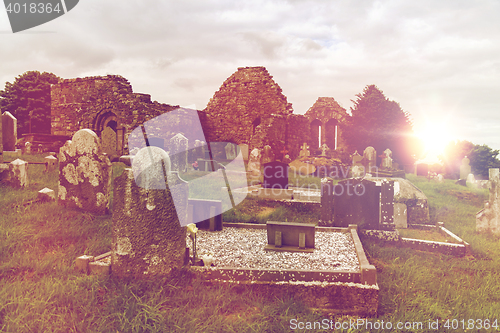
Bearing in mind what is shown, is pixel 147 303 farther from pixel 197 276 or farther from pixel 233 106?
pixel 233 106

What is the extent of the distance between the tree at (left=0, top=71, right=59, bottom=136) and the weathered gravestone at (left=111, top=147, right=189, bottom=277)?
81.1ft

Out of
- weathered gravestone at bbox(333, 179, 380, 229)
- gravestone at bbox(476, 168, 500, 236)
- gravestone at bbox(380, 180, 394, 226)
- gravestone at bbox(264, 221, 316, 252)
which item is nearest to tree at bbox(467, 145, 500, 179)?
gravestone at bbox(476, 168, 500, 236)

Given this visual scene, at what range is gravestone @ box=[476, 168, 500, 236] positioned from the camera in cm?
602

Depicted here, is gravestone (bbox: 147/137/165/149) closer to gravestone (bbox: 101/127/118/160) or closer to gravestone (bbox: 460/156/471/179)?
gravestone (bbox: 101/127/118/160)

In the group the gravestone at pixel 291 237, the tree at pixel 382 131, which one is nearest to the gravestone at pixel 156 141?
the gravestone at pixel 291 237

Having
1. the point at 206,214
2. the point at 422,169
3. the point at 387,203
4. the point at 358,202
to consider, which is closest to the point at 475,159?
the point at 422,169

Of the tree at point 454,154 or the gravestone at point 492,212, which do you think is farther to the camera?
the tree at point 454,154

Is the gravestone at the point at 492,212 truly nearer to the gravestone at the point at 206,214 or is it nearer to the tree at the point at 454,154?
the gravestone at the point at 206,214

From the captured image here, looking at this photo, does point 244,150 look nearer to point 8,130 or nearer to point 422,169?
point 422,169

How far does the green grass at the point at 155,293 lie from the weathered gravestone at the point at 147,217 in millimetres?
195

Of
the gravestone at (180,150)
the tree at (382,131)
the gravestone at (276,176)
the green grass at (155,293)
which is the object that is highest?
the tree at (382,131)

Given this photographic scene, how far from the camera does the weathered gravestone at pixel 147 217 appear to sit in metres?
3.15

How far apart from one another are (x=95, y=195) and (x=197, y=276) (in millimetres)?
3098

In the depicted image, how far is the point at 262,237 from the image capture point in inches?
216
